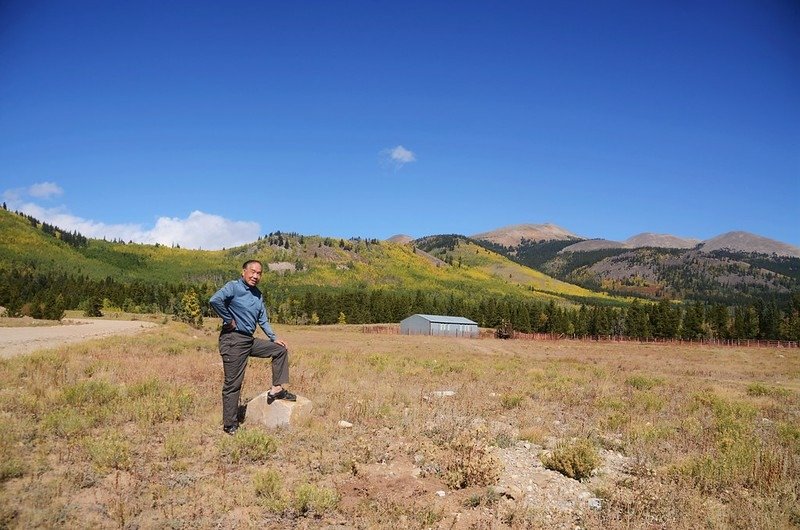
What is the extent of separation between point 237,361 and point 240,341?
0.34m

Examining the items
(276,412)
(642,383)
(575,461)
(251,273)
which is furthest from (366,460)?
(642,383)

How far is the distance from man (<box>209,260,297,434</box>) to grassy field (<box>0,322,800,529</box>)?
1.87ft

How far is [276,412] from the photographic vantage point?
818 cm

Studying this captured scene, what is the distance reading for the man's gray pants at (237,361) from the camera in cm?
759

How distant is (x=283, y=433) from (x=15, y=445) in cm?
357

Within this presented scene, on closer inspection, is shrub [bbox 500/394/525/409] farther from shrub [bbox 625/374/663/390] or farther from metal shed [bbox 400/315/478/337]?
metal shed [bbox 400/315/478/337]

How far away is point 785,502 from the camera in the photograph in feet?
18.3

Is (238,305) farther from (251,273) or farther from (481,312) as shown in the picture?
(481,312)

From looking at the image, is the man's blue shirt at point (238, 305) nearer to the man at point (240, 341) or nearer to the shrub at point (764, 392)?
the man at point (240, 341)

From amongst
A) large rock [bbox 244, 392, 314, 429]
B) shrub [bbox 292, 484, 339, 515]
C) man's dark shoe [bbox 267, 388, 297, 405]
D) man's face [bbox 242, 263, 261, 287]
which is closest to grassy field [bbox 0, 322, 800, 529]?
shrub [bbox 292, 484, 339, 515]

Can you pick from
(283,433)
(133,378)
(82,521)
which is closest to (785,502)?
(283,433)

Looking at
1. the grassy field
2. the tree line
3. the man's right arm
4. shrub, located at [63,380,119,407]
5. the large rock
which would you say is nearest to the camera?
the grassy field

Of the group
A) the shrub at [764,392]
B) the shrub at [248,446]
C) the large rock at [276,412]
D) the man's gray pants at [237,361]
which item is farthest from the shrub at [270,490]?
the shrub at [764,392]

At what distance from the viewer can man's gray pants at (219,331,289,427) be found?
24.9ft
